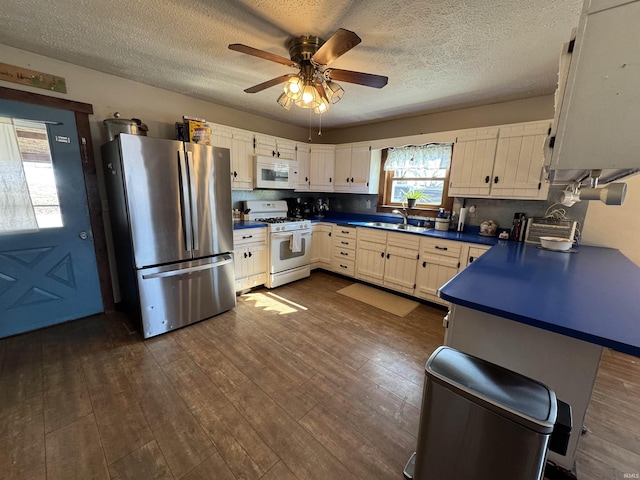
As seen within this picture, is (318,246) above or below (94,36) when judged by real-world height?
below

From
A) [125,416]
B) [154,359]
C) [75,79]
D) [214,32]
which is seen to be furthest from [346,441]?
[75,79]

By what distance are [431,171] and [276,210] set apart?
237 centimetres

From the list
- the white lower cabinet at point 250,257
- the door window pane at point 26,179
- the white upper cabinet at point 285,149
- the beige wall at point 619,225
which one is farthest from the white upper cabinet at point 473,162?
the door window pane at point 26,179

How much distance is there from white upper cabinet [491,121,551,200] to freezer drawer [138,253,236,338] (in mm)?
3115

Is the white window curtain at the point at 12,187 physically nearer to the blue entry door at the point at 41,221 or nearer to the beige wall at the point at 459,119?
the blue entry door at the point at 41,221

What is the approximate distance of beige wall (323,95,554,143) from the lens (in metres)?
2.71

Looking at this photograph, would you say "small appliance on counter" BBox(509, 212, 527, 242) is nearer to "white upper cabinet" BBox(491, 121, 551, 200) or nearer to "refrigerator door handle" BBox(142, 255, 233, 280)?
"white upper cabinet" BBox(491, 121, 551, 200)

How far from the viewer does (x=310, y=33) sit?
5.67 ft

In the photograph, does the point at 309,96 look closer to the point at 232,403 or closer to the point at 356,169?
the point at 232,403

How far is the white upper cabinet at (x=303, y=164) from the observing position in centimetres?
404

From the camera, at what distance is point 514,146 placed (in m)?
2.66

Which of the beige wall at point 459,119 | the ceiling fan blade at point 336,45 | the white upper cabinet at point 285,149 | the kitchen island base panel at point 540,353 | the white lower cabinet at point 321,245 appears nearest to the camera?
the kitchen island base panel at point 540,353

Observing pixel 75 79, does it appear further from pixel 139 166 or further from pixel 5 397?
pixel 5 397

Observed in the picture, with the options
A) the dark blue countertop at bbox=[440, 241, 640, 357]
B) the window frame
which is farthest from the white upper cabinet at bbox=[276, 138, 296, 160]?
the dark blue countertop at bbox=[440, 241, 640, 357]
